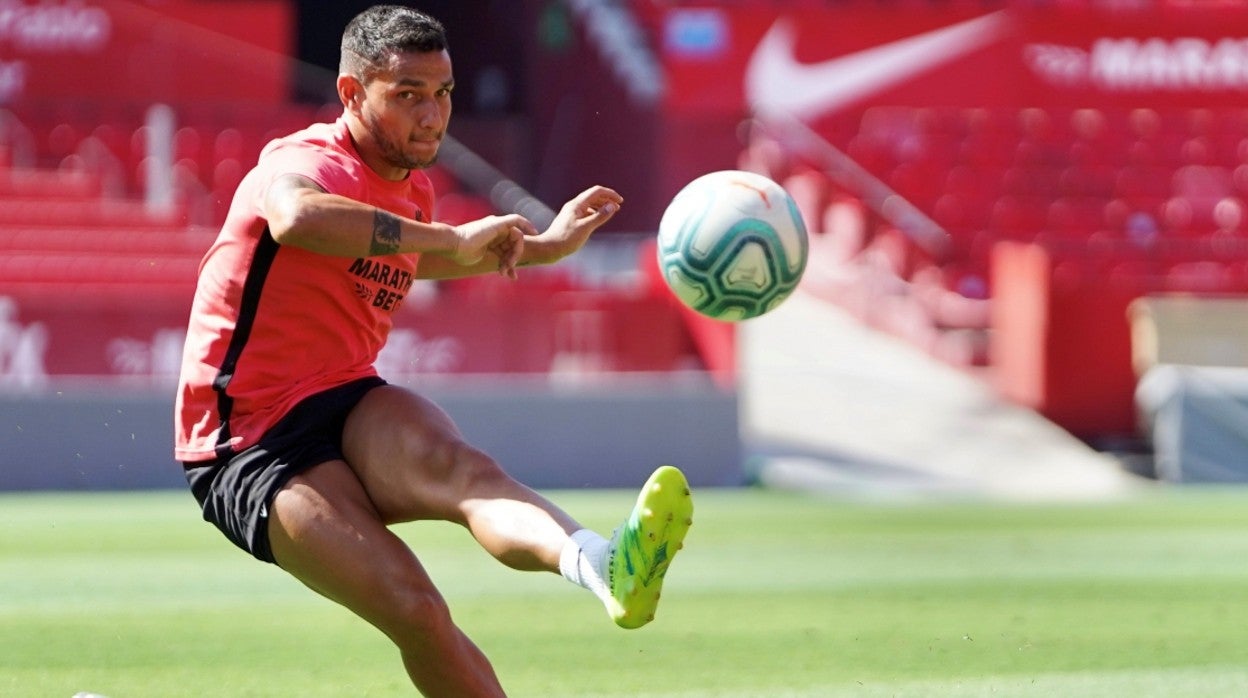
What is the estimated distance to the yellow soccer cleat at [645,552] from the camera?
14.5 feet

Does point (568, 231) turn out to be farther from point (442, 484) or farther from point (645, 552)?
point (645, 552)

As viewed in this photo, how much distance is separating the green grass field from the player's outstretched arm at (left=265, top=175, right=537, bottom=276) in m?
2.14

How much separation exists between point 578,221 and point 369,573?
49.4 inches

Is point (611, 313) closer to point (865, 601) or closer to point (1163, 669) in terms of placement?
point (865, 601)

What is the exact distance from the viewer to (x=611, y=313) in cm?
1748

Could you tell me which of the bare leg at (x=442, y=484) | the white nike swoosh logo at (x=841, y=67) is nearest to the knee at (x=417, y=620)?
the bare leg at (x=442, y=484)

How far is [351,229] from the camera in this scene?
4605 mm

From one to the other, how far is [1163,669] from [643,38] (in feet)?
73.9

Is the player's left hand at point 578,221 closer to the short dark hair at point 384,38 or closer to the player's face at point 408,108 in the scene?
the player's face at point 408,108

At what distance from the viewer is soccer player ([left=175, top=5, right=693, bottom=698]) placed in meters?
4.67

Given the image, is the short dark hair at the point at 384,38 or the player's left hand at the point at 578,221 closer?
the short dark hair at the point at 384,38

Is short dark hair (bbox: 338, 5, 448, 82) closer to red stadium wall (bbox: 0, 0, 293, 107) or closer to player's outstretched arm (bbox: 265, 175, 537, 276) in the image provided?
player's outstretched arm (bbox: 265, 175, 537, 276)

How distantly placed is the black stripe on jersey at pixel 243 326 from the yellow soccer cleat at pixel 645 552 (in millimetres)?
1204

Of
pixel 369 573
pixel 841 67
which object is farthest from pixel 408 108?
pixel 841 67
